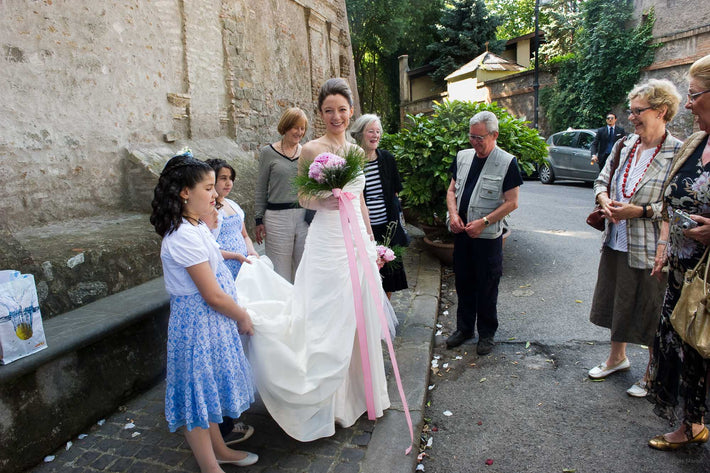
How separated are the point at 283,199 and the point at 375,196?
88 centimetres

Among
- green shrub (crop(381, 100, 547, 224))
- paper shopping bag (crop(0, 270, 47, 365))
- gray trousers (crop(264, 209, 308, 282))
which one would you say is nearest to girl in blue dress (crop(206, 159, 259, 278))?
gray trousers (crop(264, 209, 308, 282))

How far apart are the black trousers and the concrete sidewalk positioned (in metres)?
0.90

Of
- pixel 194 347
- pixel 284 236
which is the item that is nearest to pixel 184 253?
pixel 194 347

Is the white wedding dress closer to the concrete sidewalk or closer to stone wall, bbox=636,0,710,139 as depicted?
the concrete sidewalk

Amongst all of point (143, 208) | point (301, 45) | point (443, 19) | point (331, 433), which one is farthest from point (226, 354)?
point (443, 19)

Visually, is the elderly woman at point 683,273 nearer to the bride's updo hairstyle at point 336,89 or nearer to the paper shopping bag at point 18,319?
the bride's updo hairstyle at point 336,89

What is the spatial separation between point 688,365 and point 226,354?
2483mm

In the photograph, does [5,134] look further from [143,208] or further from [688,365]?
[688,365]

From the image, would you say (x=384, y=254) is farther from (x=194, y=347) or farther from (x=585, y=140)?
(x=585, y=140)

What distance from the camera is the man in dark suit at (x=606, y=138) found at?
10.9 m

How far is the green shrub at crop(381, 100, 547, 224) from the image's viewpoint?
630 centimetres

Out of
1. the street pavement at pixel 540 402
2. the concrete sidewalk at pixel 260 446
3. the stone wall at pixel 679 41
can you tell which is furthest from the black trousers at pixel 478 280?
→ the stone wall at pixel 679 41

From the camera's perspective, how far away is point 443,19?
2934 cm

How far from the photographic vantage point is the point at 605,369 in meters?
3.63
